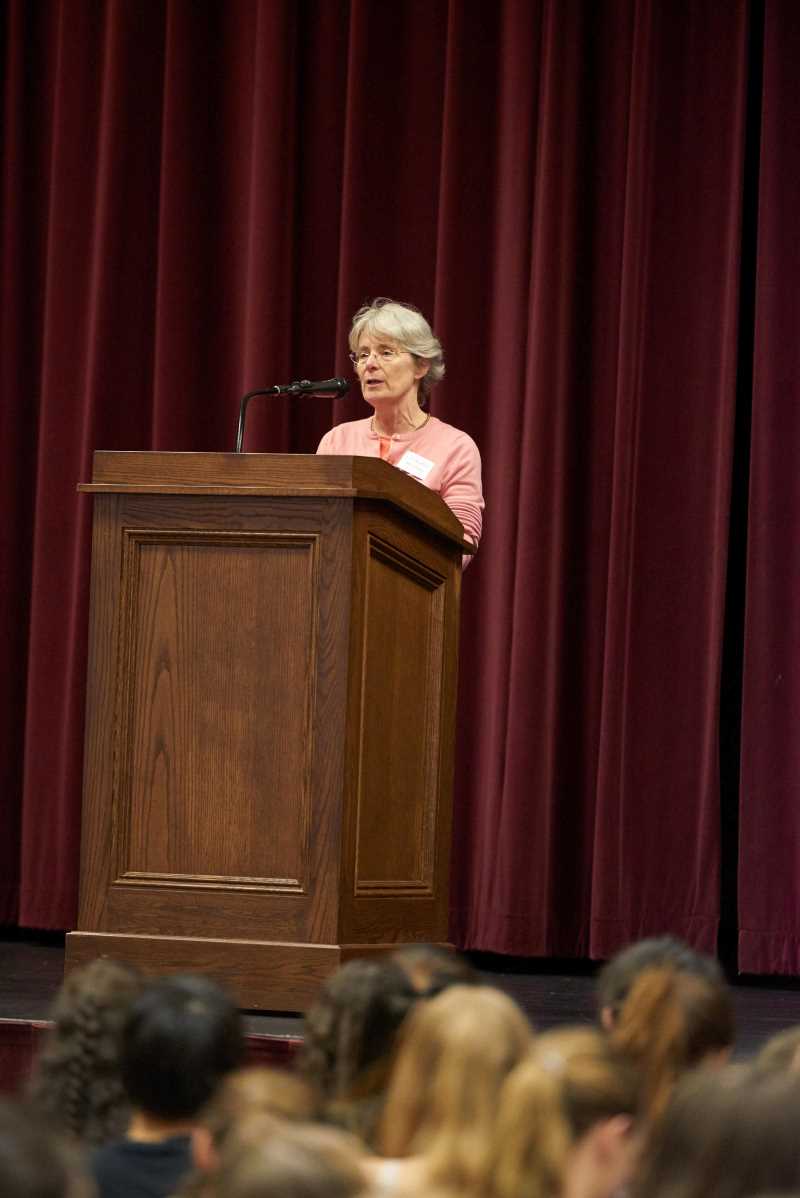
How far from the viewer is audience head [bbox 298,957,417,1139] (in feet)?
5.85

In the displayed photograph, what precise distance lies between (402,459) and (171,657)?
0.98 meters

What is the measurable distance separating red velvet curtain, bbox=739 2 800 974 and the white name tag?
1.34m

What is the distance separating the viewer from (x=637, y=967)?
6.88ft

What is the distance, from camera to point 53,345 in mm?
5461

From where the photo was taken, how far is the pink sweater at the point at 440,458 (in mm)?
3979

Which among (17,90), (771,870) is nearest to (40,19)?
(17,90)

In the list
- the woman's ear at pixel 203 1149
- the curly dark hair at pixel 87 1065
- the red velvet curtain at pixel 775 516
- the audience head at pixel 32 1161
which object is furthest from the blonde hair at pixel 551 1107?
the red velvet curtain at pixel 775 516

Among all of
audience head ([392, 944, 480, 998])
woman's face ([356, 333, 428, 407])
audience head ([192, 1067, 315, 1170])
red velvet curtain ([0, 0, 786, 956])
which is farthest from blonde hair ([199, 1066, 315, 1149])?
red velvet curtain ([0, 0, 786, 956])

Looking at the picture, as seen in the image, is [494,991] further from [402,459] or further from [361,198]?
[361,198]

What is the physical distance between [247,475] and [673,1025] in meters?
1.58

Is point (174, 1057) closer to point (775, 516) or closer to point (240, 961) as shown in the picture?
point (240, 961)

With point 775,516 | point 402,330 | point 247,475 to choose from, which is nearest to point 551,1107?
point 247,475

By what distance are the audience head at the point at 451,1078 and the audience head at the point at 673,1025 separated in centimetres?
30

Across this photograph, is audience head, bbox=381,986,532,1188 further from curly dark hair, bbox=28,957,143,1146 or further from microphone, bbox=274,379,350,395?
microphone, bbox=274,379,350,395
